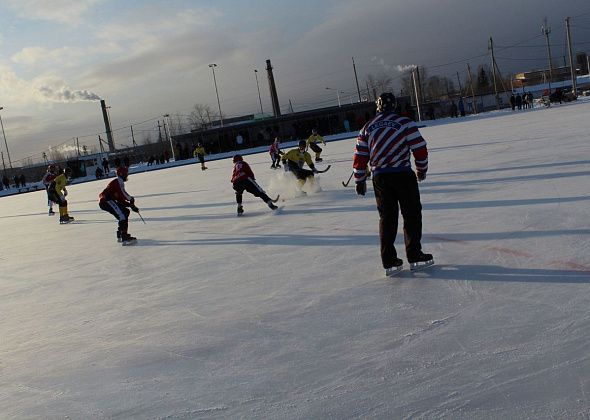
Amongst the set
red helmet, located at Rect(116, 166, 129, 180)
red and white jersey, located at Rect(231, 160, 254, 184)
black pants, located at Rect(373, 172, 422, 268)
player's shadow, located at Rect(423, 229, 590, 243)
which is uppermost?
red helmet, located at Rect(116, 166, 129, 180)

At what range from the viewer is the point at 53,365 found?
342 centimetres

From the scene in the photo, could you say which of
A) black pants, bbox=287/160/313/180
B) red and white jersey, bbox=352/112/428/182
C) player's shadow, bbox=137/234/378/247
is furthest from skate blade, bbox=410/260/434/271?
black pants, bbox=287/160/313/180

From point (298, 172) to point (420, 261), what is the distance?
6.39m

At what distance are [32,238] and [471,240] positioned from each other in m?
8.51

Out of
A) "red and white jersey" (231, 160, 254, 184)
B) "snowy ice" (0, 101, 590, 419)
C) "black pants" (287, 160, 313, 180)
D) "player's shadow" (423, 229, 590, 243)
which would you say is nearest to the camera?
"snowy ice" (0, 101, 590, 419)

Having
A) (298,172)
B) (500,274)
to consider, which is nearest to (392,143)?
(500,274)

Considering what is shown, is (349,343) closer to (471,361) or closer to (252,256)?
(471,361)

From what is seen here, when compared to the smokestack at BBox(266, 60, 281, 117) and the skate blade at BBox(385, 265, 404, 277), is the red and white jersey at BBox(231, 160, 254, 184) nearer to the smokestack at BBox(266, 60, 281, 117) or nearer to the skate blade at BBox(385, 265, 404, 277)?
the skate blade at BBox(385, 265, 404, 277)

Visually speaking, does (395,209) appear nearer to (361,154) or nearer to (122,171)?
(361,154)

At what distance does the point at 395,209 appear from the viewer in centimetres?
434

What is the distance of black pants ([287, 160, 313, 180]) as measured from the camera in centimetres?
1059

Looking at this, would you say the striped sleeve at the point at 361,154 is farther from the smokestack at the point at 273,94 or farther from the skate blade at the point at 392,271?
the smokestack at the point at 273,94

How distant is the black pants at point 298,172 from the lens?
10.6 m

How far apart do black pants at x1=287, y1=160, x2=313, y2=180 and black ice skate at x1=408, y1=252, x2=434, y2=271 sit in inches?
249
